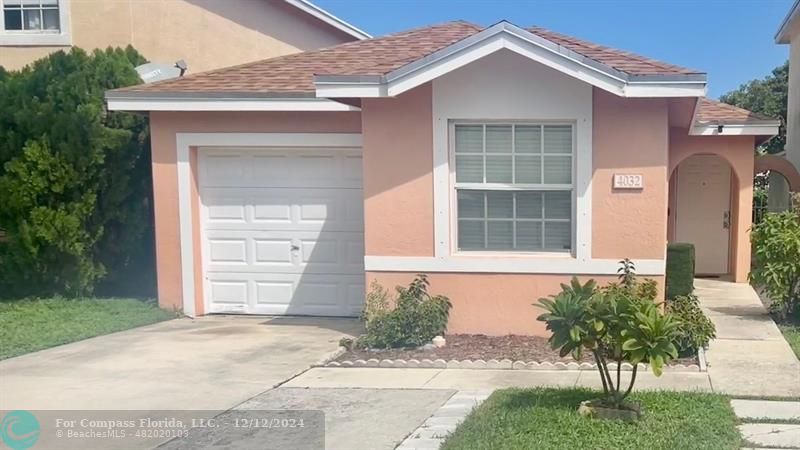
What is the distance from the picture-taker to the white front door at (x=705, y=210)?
14188 mm

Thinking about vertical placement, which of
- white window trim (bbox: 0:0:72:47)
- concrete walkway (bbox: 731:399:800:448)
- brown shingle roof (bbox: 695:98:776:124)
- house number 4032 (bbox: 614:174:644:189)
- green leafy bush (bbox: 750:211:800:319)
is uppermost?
white window trim (bbox: 0:0:72:47)

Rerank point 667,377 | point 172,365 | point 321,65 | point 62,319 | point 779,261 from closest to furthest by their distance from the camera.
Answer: point 667,377 → point 172,365 → point 779,261 → point 62,319 → point 321,65

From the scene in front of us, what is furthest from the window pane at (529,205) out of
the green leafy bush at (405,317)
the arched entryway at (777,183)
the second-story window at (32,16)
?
the second-story window at (32,16)

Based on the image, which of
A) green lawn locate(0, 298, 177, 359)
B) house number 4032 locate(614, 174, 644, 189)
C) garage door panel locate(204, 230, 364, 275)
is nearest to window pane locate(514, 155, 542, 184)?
house number 4032 locate(614, 174, 644, 189)

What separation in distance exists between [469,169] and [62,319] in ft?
19.7

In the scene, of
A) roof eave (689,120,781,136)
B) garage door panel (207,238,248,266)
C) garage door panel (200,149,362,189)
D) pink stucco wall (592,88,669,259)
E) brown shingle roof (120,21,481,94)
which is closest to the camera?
pink stucco wall (592,88,669,259)

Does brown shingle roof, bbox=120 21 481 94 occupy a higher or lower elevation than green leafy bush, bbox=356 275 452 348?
higher

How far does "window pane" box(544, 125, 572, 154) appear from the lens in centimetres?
831

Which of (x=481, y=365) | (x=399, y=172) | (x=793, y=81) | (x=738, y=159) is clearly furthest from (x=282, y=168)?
(x=793, y=81)

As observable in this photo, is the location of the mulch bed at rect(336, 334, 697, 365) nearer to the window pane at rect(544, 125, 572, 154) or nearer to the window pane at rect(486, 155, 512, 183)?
the window pane at rect(486, 155, 512, 183)

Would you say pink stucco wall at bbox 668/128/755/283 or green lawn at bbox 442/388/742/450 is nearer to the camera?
green lawn at bbox 442/388/742/450

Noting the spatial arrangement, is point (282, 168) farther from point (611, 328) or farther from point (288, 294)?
point (611, 328)

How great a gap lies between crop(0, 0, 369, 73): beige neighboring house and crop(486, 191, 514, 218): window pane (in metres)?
8.88

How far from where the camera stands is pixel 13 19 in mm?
14250
